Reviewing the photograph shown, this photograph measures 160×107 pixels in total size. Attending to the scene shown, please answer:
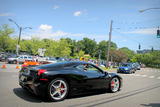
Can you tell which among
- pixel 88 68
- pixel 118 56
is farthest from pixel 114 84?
pixel 118 56

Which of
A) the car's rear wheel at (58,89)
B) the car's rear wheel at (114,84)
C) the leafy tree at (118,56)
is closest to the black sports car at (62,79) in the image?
the car's rear wheel at (58,89)

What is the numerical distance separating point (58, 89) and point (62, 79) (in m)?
0.35

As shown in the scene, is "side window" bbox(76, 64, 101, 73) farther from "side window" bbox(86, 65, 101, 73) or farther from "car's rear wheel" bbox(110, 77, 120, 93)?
"car's rear wheel" bbox(110, 77, 120, 93)

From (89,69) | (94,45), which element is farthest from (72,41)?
(89,69)

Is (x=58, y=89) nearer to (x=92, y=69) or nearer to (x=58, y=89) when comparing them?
(x=58, y=89)

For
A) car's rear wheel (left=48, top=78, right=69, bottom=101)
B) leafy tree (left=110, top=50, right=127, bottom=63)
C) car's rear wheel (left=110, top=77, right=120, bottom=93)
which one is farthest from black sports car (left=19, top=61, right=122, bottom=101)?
leafy tree (left=110, top=50, right=127, bottom=63)

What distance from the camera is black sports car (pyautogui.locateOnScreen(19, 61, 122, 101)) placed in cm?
502

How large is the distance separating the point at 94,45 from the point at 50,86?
125m

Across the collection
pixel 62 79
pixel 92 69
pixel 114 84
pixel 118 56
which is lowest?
pixel 114 84

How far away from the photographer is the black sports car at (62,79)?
5.02 m

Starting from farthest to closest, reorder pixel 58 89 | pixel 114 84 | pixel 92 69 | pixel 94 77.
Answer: pixel 114 84
pixel 92 69
pixel 94 77
pixel 58 89

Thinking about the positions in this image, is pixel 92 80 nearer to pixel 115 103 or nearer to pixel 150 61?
pixel 115 103

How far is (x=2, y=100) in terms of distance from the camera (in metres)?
4.98

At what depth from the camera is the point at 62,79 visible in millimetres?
5371
